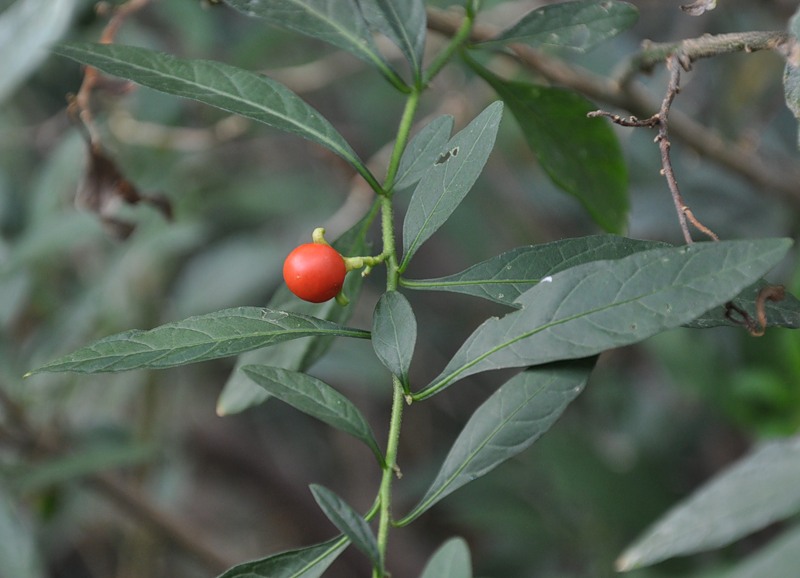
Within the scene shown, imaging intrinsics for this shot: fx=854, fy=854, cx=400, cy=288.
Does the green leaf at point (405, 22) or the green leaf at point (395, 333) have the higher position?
the green leaf at point (405, 22)

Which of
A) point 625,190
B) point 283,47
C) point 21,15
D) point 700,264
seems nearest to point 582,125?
point 625,190

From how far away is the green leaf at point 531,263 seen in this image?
0.49 m

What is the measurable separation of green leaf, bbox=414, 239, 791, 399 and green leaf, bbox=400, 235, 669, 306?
27 millimetres

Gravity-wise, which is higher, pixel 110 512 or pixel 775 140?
pixel 775 140

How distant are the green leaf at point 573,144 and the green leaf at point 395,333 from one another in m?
0.25

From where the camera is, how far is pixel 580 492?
4.34 feet

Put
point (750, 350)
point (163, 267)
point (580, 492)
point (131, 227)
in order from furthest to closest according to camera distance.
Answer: point (163, 267) < point (580, 492) < point (750, 350) < point (131, 227)

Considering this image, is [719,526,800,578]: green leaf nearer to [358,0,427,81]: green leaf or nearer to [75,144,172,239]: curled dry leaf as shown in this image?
[358,0,427,81]: green leaf

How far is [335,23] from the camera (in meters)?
0.62

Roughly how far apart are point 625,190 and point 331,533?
1.27 metres

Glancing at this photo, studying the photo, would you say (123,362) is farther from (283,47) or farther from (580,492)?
(283,47)

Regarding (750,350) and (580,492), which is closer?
(750,350)

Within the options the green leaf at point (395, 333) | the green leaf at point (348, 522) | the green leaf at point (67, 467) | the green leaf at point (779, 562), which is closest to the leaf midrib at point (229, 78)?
the green leaf at point (395, 333)

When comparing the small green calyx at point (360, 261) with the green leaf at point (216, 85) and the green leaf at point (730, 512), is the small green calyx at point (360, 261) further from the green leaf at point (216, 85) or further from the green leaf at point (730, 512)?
the green leaf at point (730, 512)
